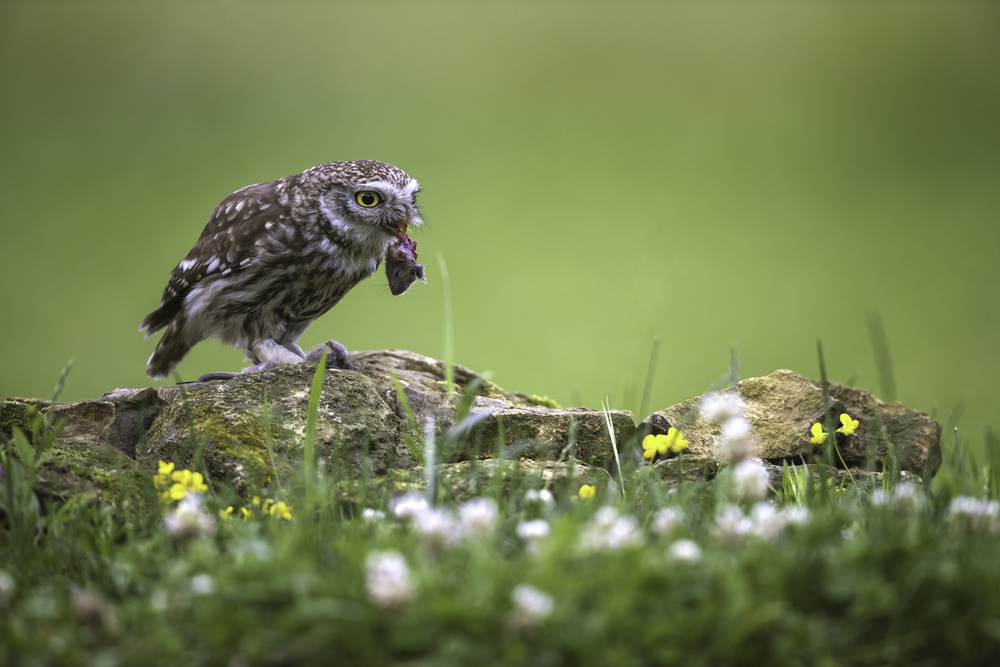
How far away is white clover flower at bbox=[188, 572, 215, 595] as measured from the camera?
1157 millimetres

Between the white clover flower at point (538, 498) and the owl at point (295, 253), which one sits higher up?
the owl at point (295, 253)

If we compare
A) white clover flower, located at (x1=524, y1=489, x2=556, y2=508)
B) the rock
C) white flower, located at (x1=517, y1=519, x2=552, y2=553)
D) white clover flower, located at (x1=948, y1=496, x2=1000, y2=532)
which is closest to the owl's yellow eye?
the rock

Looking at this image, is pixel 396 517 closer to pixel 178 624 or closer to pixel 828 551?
pixel 178 624

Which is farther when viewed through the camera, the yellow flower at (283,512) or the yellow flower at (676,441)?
the yellow flower at (676,441)

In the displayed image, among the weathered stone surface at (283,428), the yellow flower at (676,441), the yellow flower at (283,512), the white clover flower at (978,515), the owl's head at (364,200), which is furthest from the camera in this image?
the owl's head at (364,200)

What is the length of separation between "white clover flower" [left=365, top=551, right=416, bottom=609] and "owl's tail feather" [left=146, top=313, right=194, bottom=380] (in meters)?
2.63

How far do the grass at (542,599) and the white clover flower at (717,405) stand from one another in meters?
0.93

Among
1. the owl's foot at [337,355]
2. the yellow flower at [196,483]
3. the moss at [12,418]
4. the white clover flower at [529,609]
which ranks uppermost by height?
the owl's foot at [337,355]

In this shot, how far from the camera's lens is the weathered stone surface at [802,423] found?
258cm

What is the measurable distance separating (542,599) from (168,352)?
297 cm

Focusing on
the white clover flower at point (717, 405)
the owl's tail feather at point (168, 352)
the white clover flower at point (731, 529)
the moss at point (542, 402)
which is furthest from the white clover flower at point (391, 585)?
the owl's tail feather at point (168, 352)

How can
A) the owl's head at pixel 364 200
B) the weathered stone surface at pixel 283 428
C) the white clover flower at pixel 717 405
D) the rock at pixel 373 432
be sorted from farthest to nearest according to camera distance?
the owl's head at pixel 364 200 < the white clover flower at pixel 717 405 < the weathered stone surface at pixel 283 428 < the rock at pixel 373 432

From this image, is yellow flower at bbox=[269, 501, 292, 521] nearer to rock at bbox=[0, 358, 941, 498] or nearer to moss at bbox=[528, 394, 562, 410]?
rock at bbox=[0, 358, 941, 498]

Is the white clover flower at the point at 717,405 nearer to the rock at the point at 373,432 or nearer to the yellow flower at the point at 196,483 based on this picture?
the rock at the point at 373,432
